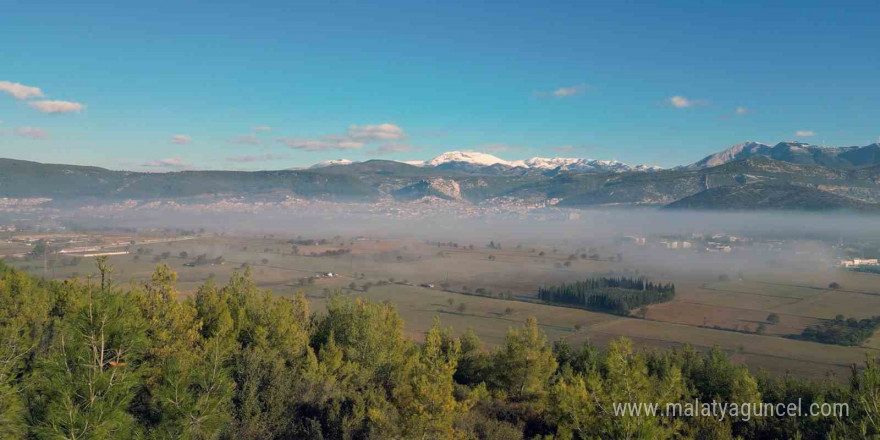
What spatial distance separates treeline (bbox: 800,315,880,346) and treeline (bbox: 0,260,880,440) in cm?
3490

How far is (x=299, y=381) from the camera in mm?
24234

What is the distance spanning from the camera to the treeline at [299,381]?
14.8 m

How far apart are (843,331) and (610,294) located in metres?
30.2

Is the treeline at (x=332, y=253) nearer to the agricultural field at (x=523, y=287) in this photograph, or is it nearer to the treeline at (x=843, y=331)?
the agricultural field at (x=523, y=287)

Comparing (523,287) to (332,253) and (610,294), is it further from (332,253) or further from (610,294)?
(332,253)

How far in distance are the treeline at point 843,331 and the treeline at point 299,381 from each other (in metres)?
34.9

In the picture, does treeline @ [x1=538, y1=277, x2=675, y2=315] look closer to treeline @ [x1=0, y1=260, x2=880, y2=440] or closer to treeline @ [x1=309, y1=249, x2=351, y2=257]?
treeline @ [x1=0, y1=260, x2=880, y2=440]

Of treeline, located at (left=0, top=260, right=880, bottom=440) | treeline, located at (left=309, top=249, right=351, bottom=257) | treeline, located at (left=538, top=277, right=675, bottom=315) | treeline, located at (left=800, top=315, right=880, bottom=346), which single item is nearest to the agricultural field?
treeline, located at (left=309, top=249, right=351, bottom=257)

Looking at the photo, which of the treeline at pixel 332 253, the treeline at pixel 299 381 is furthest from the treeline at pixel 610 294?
the treeline at pixel 332 253

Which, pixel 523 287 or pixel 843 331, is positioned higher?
pixel 843 331

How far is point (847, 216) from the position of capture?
185 m

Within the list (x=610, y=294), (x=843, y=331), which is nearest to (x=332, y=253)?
(x=610, y=294)

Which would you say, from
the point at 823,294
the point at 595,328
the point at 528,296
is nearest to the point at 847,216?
the point at 823,294

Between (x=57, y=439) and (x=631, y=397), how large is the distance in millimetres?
14900
